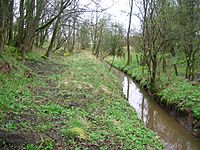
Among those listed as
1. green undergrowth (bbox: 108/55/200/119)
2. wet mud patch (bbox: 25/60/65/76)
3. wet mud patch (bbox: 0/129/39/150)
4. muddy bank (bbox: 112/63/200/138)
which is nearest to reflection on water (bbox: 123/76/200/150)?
muddy bank (bbox: 112/63/200/138)

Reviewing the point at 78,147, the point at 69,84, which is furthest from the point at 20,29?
the point at 78,147

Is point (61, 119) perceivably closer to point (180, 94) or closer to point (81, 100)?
point (81, 100)

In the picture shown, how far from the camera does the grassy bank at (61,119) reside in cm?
690

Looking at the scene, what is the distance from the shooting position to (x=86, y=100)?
1190 cm

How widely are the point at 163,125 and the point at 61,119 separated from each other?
718cm

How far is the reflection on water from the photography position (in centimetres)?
1145

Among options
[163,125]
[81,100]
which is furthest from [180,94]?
[81,100]

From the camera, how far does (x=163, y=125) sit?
14.2 m

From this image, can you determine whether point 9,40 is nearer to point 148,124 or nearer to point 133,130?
point 148,124

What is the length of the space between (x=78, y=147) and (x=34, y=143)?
1.12 m

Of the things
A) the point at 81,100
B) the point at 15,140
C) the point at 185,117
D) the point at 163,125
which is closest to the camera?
the point at 15,140

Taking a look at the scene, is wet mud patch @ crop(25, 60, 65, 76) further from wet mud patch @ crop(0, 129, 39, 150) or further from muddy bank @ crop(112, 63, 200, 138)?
wet mud patch @ crop(0, 129, 39, 150)

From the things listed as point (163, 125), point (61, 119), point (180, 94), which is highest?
point (180, 94)

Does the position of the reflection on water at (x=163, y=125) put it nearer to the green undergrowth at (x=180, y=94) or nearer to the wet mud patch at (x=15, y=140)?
the green undergrowth at (x=180, y=94)
